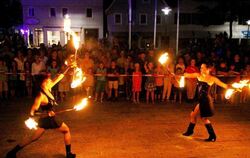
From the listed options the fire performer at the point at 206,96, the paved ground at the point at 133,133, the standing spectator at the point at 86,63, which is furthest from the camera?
the standing spectator at the point at 86,63

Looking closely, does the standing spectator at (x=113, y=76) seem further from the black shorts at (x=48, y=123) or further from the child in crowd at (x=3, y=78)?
the black shorts at (x=48, y=123)

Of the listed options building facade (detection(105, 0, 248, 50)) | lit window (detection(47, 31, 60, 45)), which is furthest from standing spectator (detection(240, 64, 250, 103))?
lit window (detection(47, 31, 60, 45))

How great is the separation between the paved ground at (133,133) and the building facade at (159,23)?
29738mm

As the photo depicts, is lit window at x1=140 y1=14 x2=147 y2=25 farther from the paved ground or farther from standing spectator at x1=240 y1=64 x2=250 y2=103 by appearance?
the paved ground

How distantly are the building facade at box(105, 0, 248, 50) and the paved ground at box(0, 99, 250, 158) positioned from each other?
1171 inches

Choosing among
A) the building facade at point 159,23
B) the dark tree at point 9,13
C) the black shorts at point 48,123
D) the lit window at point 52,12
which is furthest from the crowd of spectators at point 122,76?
the dark tree at point 9,13

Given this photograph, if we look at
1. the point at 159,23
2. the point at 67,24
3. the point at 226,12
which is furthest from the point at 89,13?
the point at 226,12

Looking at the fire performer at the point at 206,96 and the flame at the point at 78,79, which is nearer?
the flame at the point at 78,79

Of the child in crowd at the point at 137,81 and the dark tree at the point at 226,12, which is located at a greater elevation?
the dark tree at the point at 226,12

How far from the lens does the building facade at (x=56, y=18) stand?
4022cm

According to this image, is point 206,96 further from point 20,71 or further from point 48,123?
point 20,71

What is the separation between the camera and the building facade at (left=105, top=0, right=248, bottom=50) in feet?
133

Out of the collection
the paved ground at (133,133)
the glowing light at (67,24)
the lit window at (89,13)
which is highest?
the lit window at (89,13)

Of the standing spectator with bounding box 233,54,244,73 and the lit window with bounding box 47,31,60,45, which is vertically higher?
the lit window with bounding box 47,31,60,45
